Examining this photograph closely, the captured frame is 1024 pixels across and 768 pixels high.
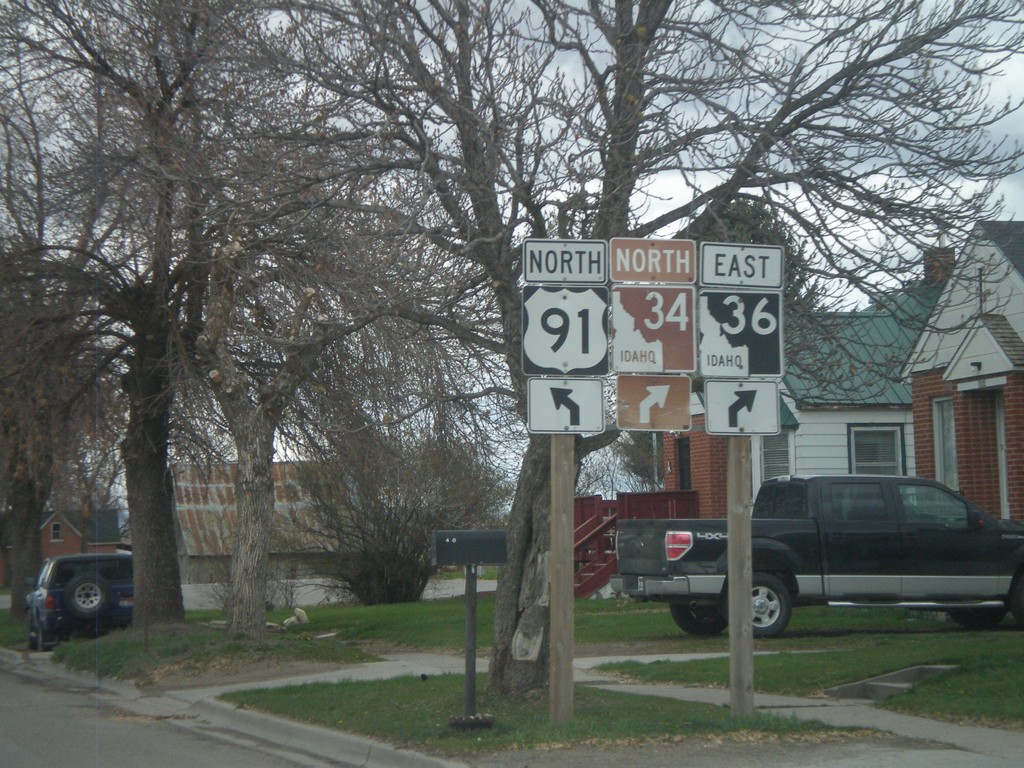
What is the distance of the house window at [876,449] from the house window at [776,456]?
1.31 meters

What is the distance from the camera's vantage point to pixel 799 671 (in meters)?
12.0

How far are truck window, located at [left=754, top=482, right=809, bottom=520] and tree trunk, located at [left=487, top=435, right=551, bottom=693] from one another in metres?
6.39

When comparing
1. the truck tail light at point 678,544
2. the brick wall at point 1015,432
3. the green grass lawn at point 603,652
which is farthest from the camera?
the brick wall at point 1015,432

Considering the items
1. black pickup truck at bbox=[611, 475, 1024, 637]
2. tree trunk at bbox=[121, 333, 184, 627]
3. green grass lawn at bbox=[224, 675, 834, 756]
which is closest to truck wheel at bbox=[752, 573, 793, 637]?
black pickup truck at bbox=[611, 475, 1024, 637]

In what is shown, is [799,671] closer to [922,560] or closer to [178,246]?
[922,560]

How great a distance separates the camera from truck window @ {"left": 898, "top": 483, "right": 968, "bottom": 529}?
50.2 ft

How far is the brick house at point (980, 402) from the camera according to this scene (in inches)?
630

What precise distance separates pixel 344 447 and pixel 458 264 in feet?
24.9

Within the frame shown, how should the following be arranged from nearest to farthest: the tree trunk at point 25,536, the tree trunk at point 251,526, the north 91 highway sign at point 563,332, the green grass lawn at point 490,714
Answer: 1. the green grass lawn at point 490,714
2. the north 91 highway sign at point 563,332
3. the tree trunk at point 251,526
4. the tree trunk at point 25,536

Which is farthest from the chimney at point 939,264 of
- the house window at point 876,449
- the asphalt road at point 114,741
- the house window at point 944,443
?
the house window at point 876,449

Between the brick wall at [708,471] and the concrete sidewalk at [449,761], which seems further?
the brick wall at [708,471]

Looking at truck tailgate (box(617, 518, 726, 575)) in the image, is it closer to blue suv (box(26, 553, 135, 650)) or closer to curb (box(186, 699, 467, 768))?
curb (box(186, 699, 467, 768))

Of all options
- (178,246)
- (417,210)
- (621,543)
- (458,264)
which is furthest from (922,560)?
(178,246)

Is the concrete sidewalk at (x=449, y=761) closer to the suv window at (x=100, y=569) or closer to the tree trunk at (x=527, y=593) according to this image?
the tree trunk at (x=527, y=593)
